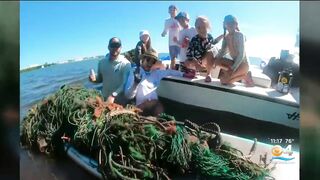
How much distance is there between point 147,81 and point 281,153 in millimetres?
774

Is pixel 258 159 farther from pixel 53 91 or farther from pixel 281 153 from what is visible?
pixel 53 91

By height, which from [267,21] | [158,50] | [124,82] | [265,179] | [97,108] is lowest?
[265,179]

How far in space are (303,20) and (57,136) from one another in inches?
55.1

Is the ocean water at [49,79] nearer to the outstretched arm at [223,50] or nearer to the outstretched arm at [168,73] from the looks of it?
the outstretched arm at [168,73]

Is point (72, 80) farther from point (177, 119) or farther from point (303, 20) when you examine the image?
point (303, 20)

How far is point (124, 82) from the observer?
7.18 feet

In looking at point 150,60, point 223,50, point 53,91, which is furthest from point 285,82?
point 53,91

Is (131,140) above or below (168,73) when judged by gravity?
below

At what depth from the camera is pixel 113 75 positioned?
7.17 ft

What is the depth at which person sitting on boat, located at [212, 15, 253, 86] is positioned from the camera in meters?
2.15

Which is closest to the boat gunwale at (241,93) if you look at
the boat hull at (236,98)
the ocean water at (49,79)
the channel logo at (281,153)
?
the boat hull at (236,98)

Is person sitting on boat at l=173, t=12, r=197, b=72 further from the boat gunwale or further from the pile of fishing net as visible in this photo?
the pile of fishing net

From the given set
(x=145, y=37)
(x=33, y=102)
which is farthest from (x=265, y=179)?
(x=33, y=102)

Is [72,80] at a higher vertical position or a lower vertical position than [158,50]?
lower
